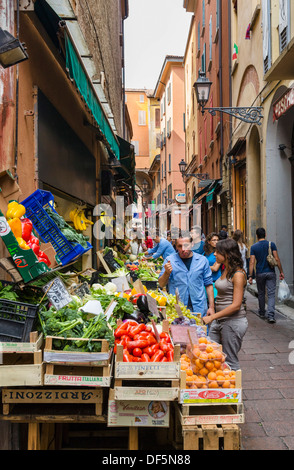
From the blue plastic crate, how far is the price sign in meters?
0.28

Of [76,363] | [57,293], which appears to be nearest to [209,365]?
[76,363]

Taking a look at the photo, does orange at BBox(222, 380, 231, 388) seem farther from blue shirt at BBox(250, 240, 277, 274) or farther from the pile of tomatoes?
blue shirt at BBox(250, 240, 277, 274)

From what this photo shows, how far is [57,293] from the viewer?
3.57 metres

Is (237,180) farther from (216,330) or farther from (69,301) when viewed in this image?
(69,301)

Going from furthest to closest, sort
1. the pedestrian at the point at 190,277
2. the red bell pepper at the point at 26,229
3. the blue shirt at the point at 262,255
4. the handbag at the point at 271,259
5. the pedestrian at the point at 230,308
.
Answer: the blue shirt at the point at 262,255, the handbag at the point at 271,259, the pedestrian at the point at 190,277, the pedestrian at the point at 230,308, the red bell pepper at the point at 26,229

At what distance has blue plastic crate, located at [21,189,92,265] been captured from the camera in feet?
12.4

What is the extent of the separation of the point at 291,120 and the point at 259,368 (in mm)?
7060

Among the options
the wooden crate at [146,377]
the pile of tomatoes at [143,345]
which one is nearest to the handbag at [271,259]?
the pile of tomatoes at [143,345]

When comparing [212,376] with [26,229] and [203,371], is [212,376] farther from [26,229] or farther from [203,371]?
[26,229]

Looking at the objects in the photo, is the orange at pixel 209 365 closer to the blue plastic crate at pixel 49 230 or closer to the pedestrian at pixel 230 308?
the pedestrian at pixel 230 308

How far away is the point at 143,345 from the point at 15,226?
142cm


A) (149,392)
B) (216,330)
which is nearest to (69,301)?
(149,392)

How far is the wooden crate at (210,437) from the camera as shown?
307 cm

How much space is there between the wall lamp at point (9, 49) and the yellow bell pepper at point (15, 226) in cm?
130
